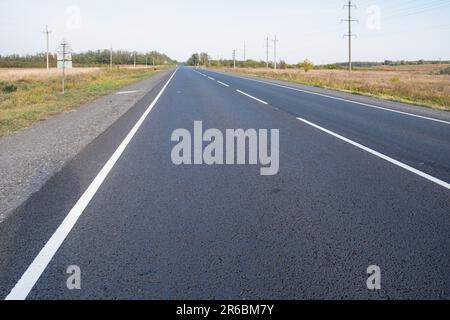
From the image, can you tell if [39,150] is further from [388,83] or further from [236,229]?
[388,83]

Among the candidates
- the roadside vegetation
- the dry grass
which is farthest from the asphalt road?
the dry grass

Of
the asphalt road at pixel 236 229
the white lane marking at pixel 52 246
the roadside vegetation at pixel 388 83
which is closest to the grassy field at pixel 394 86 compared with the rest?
the roadside vegetation at pixel 388 83

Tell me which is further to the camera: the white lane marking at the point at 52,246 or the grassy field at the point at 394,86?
the grassy field at the point at 394,86

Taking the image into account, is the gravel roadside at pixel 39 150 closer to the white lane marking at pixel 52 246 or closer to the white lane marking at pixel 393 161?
the white lane marking at pixel 52 246

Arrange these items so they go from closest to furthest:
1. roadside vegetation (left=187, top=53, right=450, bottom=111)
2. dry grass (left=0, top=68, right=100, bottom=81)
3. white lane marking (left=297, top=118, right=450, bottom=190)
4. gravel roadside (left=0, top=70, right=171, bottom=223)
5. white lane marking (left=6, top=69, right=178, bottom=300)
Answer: white lane marking (left=6, top=69, right=178, bottom=300) → gravel roadside (left=0, top=70, right=171, bottom=223) → white lane marking (left=297, top=118, right=450, bottom=190) → roadside vegetation (left=187, top=53, right=450, bottom=111) → dry grass (left=0, top=68, right=100, bottom=81)

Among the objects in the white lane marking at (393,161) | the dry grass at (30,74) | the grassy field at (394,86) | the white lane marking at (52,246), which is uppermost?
the dry grass at (30,74)

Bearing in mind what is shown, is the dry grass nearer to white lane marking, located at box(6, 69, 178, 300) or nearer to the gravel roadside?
the gravel roadside

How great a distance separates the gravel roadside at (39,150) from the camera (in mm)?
5688

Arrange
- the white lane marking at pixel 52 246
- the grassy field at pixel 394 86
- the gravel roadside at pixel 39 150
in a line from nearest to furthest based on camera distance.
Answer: the white lane marking at pixel 52 246 < the gravel roadside at pixel 39 150 < the grassy field at pixel 394 86

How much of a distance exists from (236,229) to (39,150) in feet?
18.8

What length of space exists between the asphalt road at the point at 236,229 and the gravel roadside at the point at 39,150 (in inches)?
11.3

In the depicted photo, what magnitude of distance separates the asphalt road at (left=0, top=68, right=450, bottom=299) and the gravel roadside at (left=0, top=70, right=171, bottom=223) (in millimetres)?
286

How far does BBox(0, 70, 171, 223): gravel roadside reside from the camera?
18.7ft

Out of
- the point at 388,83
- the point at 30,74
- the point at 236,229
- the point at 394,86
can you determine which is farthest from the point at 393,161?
the point at 30,74
